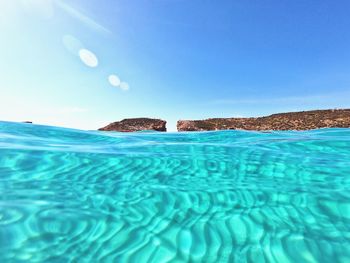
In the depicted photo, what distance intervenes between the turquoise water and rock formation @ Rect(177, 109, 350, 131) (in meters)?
22.4

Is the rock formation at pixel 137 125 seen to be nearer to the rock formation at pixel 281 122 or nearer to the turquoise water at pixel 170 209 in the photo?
the rock formation at pixel 281 122

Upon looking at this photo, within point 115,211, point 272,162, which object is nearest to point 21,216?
point 115,211

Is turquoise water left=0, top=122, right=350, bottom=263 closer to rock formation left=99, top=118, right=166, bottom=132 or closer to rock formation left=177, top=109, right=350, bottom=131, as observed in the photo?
rock formation left=99, top=118, right=166, bottom=132

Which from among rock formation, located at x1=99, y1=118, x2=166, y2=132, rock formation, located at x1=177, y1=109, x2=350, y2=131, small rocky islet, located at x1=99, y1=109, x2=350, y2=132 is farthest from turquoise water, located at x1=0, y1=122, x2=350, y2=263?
rock formation, located at x1=177, y1=109, x2=350, y2=131

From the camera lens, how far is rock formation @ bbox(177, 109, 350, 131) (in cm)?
2705

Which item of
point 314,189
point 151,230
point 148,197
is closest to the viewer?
point 151,230

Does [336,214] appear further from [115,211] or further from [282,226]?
[115,211]

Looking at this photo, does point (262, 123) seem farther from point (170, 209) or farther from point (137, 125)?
point (170, 209)

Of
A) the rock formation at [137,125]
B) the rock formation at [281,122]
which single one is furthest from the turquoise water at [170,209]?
the rock formation at [281,122]

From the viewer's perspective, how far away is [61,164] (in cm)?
392

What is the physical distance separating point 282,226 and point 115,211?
4.74 feet

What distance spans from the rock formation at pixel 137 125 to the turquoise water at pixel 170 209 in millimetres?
19354

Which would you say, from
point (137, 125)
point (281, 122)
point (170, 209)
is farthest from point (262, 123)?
point (170, 209)

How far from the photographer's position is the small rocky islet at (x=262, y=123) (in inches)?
960
